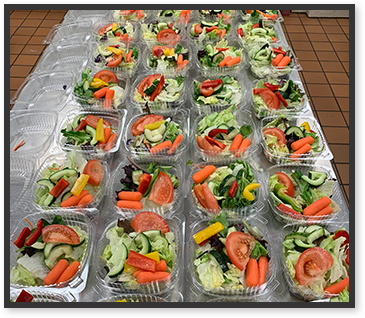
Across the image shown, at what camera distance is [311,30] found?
6855 millimetres

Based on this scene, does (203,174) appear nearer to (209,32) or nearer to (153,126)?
(153,126)

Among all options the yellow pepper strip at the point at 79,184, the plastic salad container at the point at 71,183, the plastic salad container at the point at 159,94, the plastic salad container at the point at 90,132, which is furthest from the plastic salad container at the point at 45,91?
the yellow pepper strip at the point at 79,184

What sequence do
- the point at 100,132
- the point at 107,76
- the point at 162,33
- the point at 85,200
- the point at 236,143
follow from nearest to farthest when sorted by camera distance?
the point at 85,200, the point at 236,143, the point at 100,132, the point at 107,76, the point at 162,33

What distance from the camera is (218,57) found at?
4.12 m

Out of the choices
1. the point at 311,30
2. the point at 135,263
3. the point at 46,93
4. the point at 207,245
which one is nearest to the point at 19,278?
the point at 135,263

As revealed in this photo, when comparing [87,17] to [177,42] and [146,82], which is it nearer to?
[177,42]

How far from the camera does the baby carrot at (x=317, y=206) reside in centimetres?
245

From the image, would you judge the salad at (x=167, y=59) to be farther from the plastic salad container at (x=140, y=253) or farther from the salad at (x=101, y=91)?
the plastic salad container at (x=140, y=253)

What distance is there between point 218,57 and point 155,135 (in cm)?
175

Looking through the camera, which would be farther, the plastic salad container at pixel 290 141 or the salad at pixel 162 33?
the salad at pixel 162 33

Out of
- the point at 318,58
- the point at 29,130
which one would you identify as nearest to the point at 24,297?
the point at 29,130

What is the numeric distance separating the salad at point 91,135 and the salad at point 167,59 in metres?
1.38

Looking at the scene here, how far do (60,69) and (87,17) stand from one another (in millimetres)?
1926

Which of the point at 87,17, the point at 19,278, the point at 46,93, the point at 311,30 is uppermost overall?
the point at 87,17
